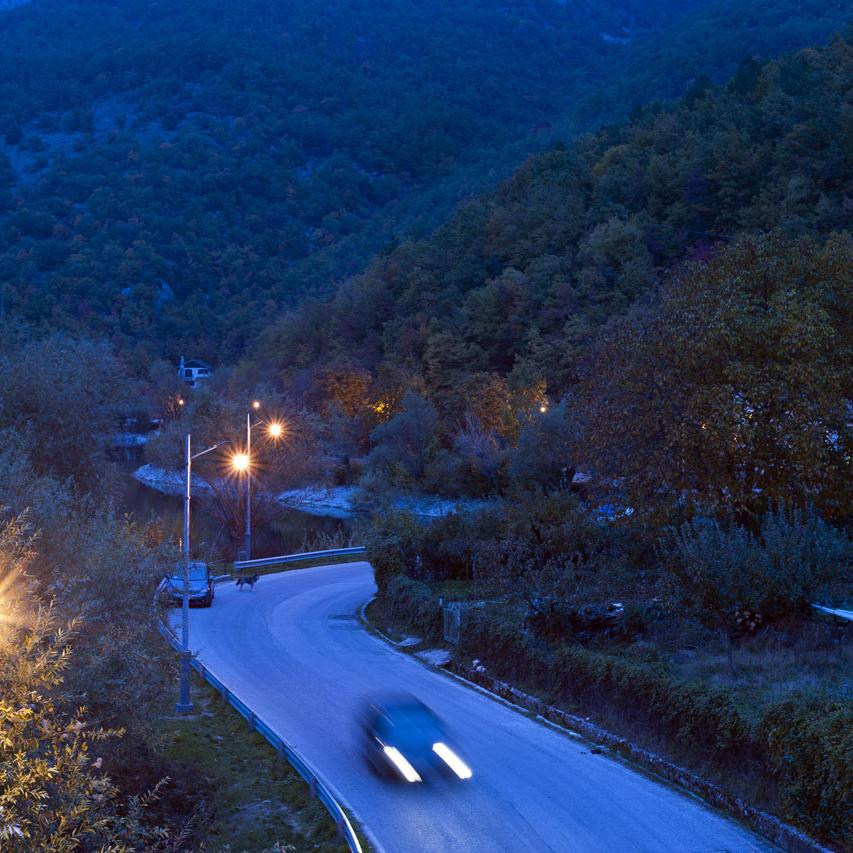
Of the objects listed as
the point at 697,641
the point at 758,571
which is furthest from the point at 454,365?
the point at 758,571

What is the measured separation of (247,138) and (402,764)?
15667 cm

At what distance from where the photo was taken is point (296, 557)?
153 ft

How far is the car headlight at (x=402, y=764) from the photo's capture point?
15.6 m

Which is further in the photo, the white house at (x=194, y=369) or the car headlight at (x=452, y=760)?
the white house at (x=194, y=369)

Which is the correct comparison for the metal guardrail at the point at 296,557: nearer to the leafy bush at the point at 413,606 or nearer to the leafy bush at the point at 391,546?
the leafy bush at the point at 391,546

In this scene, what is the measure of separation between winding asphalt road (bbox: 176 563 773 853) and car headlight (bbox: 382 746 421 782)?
40 centimetres

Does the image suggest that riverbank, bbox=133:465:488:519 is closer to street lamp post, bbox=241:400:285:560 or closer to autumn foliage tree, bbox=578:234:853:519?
street lamp post, bbox=241:400:285:560

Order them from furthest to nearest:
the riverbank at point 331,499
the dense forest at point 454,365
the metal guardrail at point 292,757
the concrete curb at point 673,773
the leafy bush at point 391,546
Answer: the riverbank at point 331,499 < the leafy bush at point 391,546 < the dense forest at point 454,365 < the metal guardrail at point 292,757 < the concrete curb at point 673,773

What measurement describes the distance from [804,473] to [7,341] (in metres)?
24.9

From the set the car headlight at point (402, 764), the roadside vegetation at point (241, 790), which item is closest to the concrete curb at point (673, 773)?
the car headlight at point (402, 764)

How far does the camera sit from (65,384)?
28984 millimetres

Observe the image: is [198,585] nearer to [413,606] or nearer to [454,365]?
[413,606]

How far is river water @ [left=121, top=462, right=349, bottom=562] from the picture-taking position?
51.8 meters

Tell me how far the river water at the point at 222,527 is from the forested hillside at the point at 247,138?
2244cm
